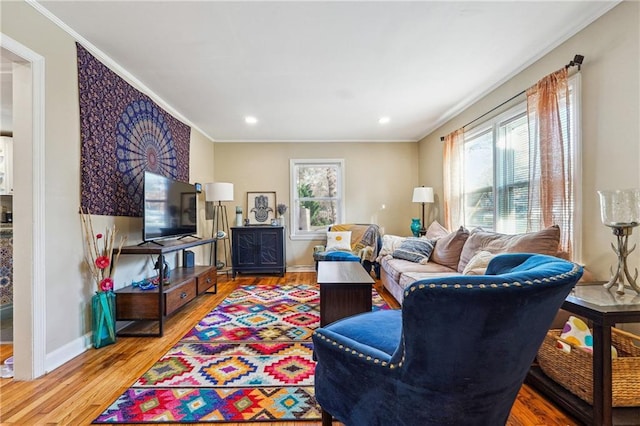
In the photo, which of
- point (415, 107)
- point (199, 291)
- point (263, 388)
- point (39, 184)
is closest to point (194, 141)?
point (199, 291)

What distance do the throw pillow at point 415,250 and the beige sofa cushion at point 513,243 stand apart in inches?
20.4

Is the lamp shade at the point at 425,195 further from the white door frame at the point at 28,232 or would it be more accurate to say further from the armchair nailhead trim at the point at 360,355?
the white door frame at the point at 28,232

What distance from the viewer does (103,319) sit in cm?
227

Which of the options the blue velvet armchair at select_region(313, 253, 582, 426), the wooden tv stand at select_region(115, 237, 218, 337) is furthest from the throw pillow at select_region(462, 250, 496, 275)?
the wooden tv stand at select_region(115, 237, 218, 337)

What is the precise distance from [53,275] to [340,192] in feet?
13.7

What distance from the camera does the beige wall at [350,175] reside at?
5.34 metres

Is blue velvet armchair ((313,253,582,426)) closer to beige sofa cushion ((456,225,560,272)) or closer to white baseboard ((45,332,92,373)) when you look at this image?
beige sofa cushion ((456,225,560,272))

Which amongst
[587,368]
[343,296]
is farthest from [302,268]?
[587,368]

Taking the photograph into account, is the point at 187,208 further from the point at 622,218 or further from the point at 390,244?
the point at 622,218

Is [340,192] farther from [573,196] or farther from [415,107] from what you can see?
[573,196]

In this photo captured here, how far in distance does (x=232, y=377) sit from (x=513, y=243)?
2.35m

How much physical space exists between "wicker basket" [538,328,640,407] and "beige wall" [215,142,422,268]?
375 cm

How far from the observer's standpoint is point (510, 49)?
2.40 m

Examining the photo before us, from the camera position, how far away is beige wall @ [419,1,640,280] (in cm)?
178
